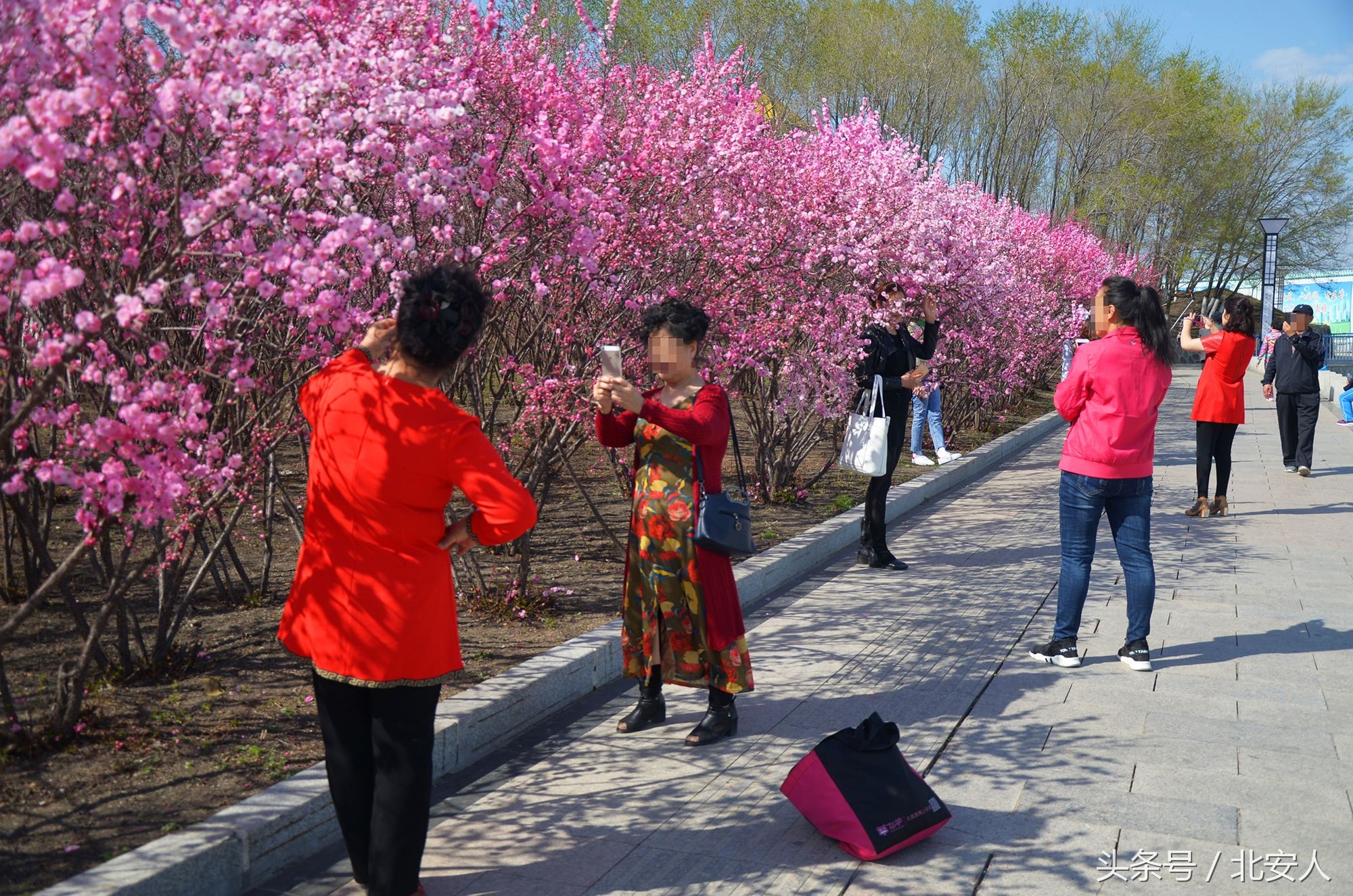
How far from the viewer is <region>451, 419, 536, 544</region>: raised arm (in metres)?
2.85

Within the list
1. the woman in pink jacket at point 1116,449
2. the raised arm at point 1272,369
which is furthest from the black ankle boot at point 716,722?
Answer: the raised arm at point 1272,369

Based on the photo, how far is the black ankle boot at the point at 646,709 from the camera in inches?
182

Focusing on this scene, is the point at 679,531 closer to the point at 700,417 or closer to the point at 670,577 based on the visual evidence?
the point at 670,577

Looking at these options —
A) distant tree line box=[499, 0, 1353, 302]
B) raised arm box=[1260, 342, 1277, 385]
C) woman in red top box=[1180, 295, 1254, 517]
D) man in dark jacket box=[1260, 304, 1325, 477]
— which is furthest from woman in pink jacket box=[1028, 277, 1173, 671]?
distant tree line box=[499, 0, 1353, 302]

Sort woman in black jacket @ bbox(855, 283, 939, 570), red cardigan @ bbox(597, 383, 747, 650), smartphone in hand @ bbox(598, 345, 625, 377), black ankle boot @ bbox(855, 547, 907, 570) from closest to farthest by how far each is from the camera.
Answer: smartphone in hand @ bbox(598, 345, 625, 377) → red cardigan @ bbox(597, 383, 747, 650) → woman in black jacket @ bbox(855, 283, 939, 570) → black ankle boot @ bbox(855, 547, 907, 570)

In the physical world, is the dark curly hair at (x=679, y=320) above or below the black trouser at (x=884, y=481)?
above

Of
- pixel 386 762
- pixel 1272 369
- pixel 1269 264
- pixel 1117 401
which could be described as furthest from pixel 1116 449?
pixel 1269 264

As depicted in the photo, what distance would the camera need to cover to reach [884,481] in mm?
7469

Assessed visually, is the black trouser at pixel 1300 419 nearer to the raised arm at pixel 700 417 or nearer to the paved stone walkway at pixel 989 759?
the paved stone walkway at pixel 989 759

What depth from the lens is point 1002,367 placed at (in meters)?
16.4

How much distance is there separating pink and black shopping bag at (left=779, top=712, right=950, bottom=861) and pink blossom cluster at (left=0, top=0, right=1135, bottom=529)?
6.94 feet

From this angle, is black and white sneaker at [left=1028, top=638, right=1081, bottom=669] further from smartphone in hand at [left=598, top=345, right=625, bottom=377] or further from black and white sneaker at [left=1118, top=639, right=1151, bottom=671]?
smartphone in hand at [left=598, top=345, right=625, bottom=377]

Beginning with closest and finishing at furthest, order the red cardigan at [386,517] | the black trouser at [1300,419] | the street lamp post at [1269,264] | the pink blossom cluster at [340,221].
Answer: the pink blossom cluster at [340,221] → the red cardigan at [386,517] → the black trouser at [1300,419] → the street lamp post at [1269,264]

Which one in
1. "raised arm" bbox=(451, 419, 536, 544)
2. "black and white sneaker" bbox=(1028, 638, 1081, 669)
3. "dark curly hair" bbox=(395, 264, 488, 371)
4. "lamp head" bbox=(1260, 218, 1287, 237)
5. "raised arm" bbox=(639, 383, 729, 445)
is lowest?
"black and white sneaker" bbox=(1028, 638, 1081, 669)
